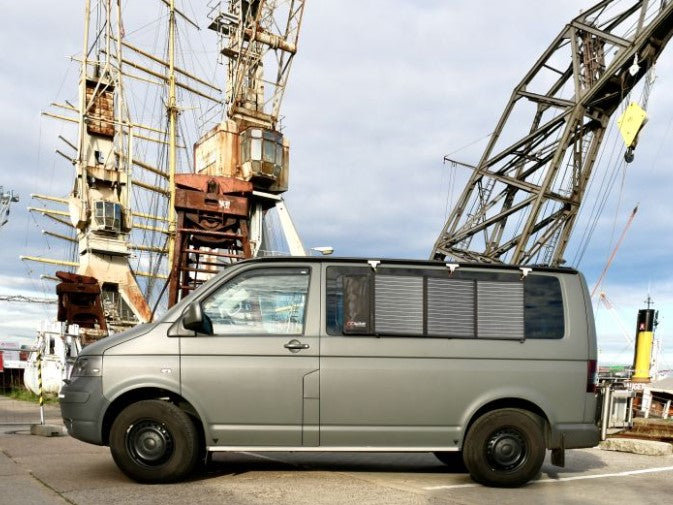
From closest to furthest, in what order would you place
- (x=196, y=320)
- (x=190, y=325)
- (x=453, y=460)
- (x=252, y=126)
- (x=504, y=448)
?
(x=196, y=320) < (x=190, y=325) < (x=504, y=448) < (x=453, y=460) < (x=252, y=126)

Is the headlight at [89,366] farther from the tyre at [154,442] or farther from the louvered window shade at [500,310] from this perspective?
the louvered window shade at [500,310]

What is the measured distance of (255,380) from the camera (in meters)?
5.93

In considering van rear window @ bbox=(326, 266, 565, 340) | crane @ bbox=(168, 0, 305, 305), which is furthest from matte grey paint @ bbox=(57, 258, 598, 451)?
crane @ bbox=(168, 0, 305, 305)

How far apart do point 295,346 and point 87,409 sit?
2.00 metres

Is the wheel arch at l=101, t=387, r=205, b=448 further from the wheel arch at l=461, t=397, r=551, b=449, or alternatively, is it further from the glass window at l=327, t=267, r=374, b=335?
the wheel arch at l=461, t=397, r=551, b=449

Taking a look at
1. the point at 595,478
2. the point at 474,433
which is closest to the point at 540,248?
the point at 595,478

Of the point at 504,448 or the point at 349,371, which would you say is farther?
the point at 504,448

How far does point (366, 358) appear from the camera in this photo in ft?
19.9

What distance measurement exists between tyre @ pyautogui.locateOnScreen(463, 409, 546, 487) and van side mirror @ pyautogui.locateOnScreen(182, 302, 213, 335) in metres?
2.70

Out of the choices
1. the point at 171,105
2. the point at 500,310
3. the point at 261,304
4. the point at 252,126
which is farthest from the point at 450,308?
the point at 171,105

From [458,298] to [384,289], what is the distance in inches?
29.5

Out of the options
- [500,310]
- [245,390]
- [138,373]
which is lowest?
[245,390]

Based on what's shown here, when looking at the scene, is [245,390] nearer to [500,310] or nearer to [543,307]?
[500,310]

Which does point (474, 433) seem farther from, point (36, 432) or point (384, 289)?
point (36, 432)
